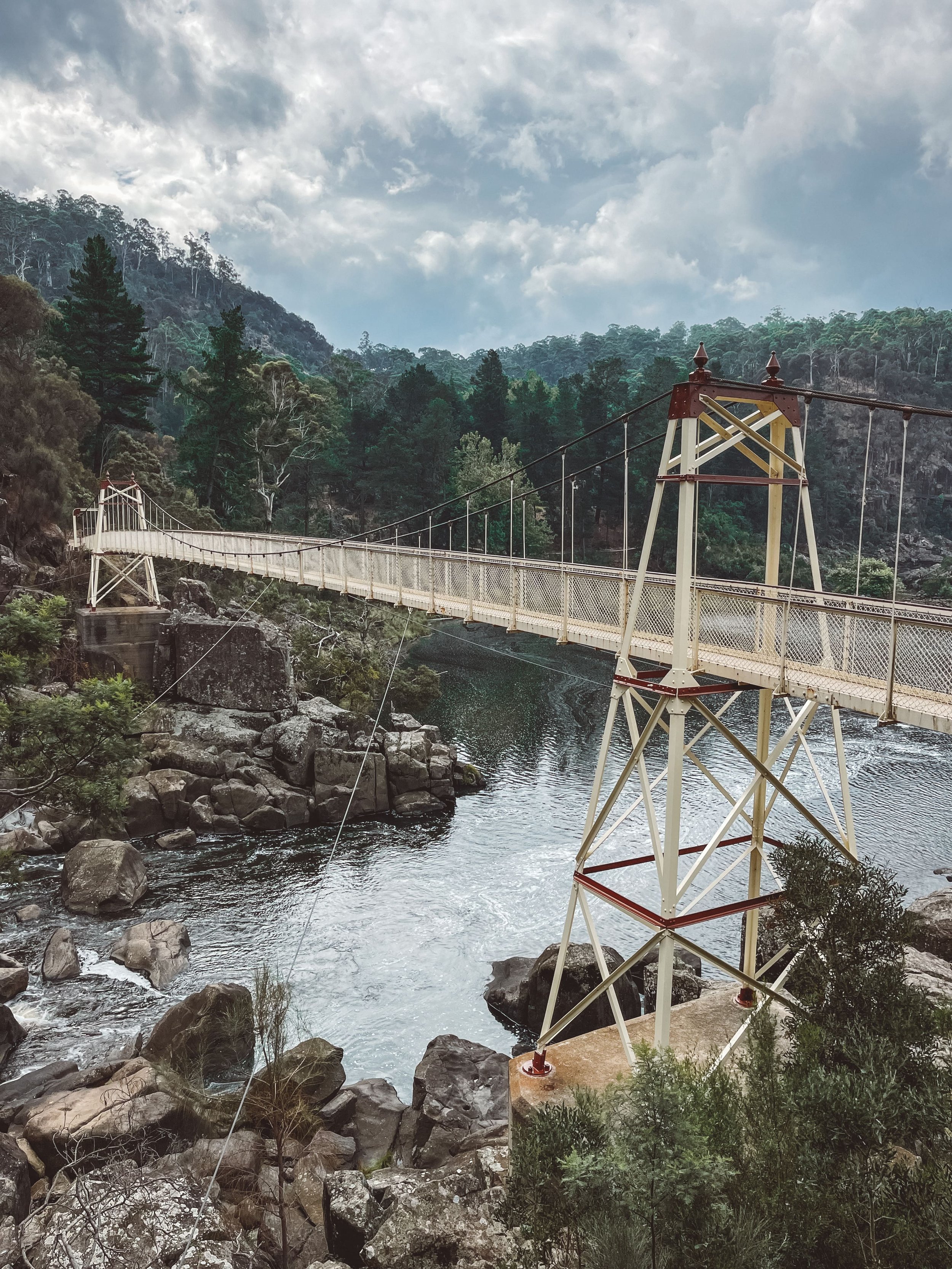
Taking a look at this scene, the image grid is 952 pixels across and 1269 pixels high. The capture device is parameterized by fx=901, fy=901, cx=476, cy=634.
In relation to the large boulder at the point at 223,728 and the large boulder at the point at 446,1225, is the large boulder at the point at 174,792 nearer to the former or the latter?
the large boulder at the point at 223,728

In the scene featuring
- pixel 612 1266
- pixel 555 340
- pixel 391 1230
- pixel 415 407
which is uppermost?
pixel 555 340

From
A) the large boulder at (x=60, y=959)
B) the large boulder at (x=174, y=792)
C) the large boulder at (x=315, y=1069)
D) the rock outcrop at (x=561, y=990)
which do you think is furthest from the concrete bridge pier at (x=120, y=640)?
the large boulder at (x=315, y=1069)

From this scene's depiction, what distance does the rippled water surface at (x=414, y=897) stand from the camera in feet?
41.1

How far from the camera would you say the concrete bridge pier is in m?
23.5

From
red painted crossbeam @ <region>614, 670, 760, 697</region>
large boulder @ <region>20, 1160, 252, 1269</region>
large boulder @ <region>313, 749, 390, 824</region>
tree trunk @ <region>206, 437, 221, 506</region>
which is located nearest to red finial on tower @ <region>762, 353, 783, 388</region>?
red painted crossbeam @ <region>614, 670, 760, 697</region>

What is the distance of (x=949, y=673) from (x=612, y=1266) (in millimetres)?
4435

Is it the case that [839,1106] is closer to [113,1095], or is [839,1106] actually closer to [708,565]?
[113,1095]

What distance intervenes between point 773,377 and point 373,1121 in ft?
29.6

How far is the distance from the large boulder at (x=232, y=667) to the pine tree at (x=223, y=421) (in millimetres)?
18820

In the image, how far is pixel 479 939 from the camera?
48.9 feet

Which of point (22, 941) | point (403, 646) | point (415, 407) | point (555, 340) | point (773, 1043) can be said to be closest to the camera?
point (773, 1043)

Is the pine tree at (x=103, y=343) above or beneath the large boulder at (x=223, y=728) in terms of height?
above

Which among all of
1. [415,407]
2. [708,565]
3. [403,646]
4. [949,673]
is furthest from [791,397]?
[415,407]

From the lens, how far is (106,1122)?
8.88 meters
